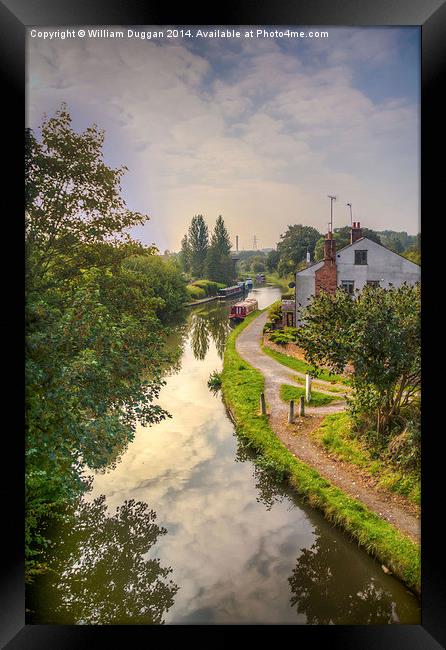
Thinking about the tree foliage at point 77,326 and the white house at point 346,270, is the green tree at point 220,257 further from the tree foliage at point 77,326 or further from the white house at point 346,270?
the white house at point 346,270

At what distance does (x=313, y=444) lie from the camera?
15.8 ft

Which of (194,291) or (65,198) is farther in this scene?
(194,291)

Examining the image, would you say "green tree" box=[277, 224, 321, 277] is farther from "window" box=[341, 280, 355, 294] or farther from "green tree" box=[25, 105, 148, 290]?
"green tree" box=[25, 105, 148, 290]

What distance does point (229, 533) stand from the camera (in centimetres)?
355

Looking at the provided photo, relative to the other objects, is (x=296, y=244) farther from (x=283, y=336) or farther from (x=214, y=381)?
(x=214, y=381)

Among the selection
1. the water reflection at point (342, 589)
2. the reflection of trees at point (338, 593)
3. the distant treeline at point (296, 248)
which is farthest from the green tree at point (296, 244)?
the reflection of trees at point (338, 593)

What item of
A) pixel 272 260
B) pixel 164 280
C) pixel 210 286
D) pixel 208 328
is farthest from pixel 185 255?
pixel 208 328

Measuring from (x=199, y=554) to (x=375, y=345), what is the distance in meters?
2.38

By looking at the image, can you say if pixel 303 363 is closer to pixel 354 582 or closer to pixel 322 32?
pixel 354 582

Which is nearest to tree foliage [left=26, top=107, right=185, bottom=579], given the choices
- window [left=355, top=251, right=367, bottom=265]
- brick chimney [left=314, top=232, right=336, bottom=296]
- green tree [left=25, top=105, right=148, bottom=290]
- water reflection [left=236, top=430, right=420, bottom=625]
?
green tree [left=25, top=105, right=148, bottom=290]
